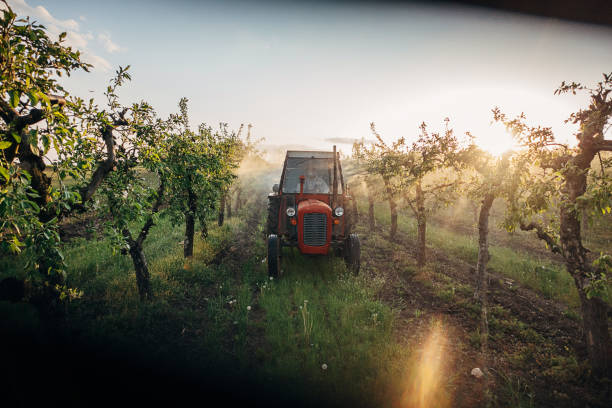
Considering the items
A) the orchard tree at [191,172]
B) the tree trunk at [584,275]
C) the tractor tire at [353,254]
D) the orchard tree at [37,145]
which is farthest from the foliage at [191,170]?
the tree trunk at [584,275]

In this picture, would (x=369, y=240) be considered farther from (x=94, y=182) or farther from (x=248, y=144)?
(x=248, y=144)

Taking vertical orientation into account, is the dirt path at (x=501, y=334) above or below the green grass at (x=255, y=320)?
below

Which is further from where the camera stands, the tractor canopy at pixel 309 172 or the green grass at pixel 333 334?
the tractor canopy at pixel 309 172

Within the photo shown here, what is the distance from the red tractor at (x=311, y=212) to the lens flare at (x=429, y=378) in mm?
2951

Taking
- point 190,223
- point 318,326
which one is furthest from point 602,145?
point 190,223

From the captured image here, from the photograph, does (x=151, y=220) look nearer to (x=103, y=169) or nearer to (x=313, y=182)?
(x=103, y=169)

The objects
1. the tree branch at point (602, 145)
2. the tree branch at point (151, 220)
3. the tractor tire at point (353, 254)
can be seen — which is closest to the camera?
the tree branch at point (602, 145)

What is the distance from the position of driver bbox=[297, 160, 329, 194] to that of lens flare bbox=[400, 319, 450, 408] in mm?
5032

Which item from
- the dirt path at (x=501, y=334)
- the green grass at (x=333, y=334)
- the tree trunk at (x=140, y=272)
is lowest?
the dirt path at (x=501, y=334)

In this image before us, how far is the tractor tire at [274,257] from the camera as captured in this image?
6906 millimetres

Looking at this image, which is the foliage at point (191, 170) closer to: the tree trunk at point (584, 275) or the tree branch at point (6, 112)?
the tree branch at point (6, 112)

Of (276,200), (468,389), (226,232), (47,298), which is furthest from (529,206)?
(226,232)

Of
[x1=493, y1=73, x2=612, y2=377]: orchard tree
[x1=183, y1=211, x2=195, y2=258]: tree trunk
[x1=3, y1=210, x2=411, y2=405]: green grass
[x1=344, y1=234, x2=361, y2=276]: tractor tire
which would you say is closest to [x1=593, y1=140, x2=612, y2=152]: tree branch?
[x1=493, y1=73, x2=612, y2=377]: orchard tree

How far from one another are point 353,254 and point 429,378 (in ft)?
12.2
